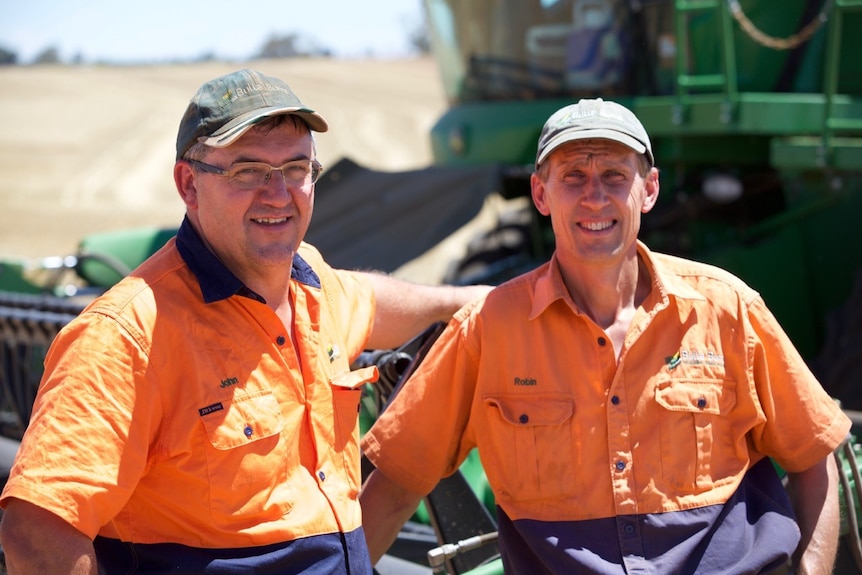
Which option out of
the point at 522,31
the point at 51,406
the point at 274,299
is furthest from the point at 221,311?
the point at 522,31

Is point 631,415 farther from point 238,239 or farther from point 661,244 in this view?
point 661,244

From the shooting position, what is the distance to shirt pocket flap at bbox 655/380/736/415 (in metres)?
2.42

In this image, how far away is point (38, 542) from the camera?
2.03 metres

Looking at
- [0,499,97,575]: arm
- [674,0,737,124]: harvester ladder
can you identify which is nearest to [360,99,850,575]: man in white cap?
[0,499,97,575]: arm

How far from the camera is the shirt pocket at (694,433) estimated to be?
2406 millimetres

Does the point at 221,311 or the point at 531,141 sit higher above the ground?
the point at 221,311

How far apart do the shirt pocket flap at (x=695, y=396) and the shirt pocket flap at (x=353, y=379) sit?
26.8 inches

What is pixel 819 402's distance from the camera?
2.51 m

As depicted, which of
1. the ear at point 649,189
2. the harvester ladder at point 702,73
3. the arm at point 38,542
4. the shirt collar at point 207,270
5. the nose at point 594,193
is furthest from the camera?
the harvester ladder at point 702,73

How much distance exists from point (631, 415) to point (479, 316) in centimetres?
43

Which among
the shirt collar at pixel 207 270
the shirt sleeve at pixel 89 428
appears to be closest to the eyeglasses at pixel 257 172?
the shirt collar at pixel 207 270

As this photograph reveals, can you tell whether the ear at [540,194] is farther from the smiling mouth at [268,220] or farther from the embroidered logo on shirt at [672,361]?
the smiling mouth at [268,220]

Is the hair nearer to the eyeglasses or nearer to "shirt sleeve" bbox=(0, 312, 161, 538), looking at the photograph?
the eyeglasses

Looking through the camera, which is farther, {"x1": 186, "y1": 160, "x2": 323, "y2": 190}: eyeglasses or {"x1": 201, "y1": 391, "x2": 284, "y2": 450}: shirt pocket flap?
{"x1": 186, "y1": 160, "x2": 323, "y2": 190}: eyeglasses
